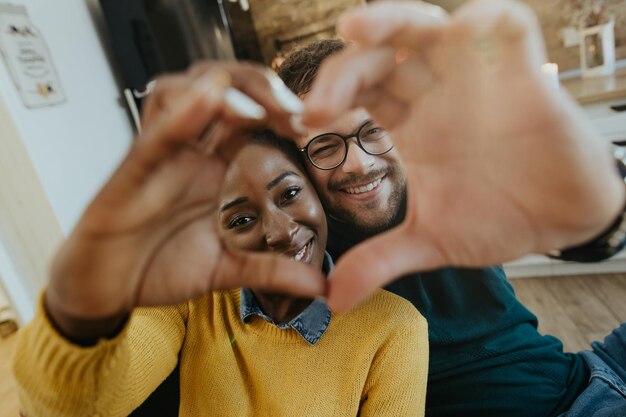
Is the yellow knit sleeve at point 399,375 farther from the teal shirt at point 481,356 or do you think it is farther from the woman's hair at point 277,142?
the woman's hair at point 277,142

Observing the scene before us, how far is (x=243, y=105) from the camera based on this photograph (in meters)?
0.34

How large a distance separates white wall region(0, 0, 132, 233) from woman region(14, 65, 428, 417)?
1.14 m

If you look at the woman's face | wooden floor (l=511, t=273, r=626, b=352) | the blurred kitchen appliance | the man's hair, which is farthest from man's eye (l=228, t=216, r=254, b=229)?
the blurred kitchen appliance

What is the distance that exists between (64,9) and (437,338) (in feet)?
7.07

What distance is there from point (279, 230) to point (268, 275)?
0.91 ft

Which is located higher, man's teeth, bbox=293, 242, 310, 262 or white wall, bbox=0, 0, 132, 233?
white wall, bbox=0, 0, 132, 233

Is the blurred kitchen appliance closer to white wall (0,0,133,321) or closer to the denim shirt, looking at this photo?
white wall (0,0,133,321)

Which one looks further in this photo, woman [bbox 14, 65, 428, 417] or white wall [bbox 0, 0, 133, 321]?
white wall [bbox 0, 0, 133, 321]

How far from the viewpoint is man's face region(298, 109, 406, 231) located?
81 centimetres

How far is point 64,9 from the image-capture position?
1.90m

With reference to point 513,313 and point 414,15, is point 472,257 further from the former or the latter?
point 513,313

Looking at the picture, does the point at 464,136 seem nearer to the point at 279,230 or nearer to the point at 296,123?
the point at 296,123

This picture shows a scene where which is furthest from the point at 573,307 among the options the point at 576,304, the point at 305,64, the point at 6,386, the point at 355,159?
the point at 6,386

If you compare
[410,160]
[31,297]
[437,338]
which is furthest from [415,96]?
[31,297]
